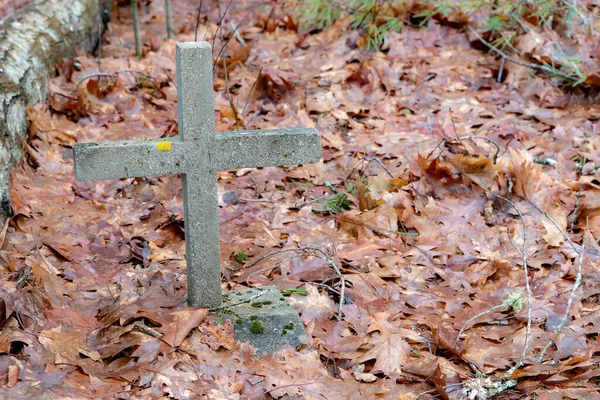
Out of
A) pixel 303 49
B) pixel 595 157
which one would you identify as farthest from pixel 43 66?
pixel 595 157

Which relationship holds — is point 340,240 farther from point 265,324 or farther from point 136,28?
point 136,28

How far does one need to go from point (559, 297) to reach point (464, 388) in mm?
926

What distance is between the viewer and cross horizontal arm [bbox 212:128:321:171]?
9.52 ft

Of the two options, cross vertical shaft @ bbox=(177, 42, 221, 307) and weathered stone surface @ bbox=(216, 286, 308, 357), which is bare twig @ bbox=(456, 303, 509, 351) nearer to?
weathered stone surface @ bbox=(216, 286, 308, 357)

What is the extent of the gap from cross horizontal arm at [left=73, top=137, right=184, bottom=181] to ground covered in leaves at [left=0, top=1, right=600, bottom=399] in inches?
23.8

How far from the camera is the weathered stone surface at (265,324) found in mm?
2938

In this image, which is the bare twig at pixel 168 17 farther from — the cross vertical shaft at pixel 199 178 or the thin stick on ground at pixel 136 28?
the cross vertical shaft at pixel 199 178

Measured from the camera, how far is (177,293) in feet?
10.5

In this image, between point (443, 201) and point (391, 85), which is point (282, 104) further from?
point (443, 201)

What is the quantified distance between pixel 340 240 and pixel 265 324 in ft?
3.37

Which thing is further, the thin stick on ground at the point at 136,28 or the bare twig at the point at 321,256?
the thin stick on ground at the point at 136,28

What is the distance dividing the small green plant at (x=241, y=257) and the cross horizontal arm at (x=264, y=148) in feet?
2.57

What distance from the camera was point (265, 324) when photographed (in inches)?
117

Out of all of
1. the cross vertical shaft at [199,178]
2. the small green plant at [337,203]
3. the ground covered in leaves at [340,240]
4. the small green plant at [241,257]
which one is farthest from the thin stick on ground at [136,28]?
the cross vertical shaft at [199,178]
